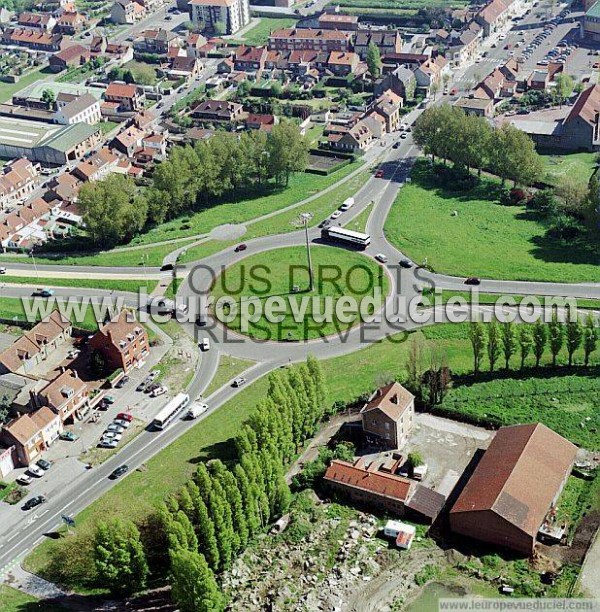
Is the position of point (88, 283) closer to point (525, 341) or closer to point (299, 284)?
point (299, 284)

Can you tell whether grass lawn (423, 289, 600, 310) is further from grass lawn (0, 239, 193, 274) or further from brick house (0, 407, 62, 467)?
brick house (0, 407, 62, 467)

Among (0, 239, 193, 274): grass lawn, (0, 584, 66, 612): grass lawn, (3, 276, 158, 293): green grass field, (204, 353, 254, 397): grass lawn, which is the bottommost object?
(0, 584, 66, 612): grass lawn

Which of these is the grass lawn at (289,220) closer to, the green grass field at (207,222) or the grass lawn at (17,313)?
the green grass field at (207,222)

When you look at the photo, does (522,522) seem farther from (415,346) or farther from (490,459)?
(415,346)

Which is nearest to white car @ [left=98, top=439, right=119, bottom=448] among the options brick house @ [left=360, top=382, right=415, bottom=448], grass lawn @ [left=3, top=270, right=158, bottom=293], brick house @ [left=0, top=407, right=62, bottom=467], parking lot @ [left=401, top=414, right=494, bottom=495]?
brick house @ [left=0, top=407, right=62, bottom=467]

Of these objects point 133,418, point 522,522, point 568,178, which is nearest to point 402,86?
point 568,178
